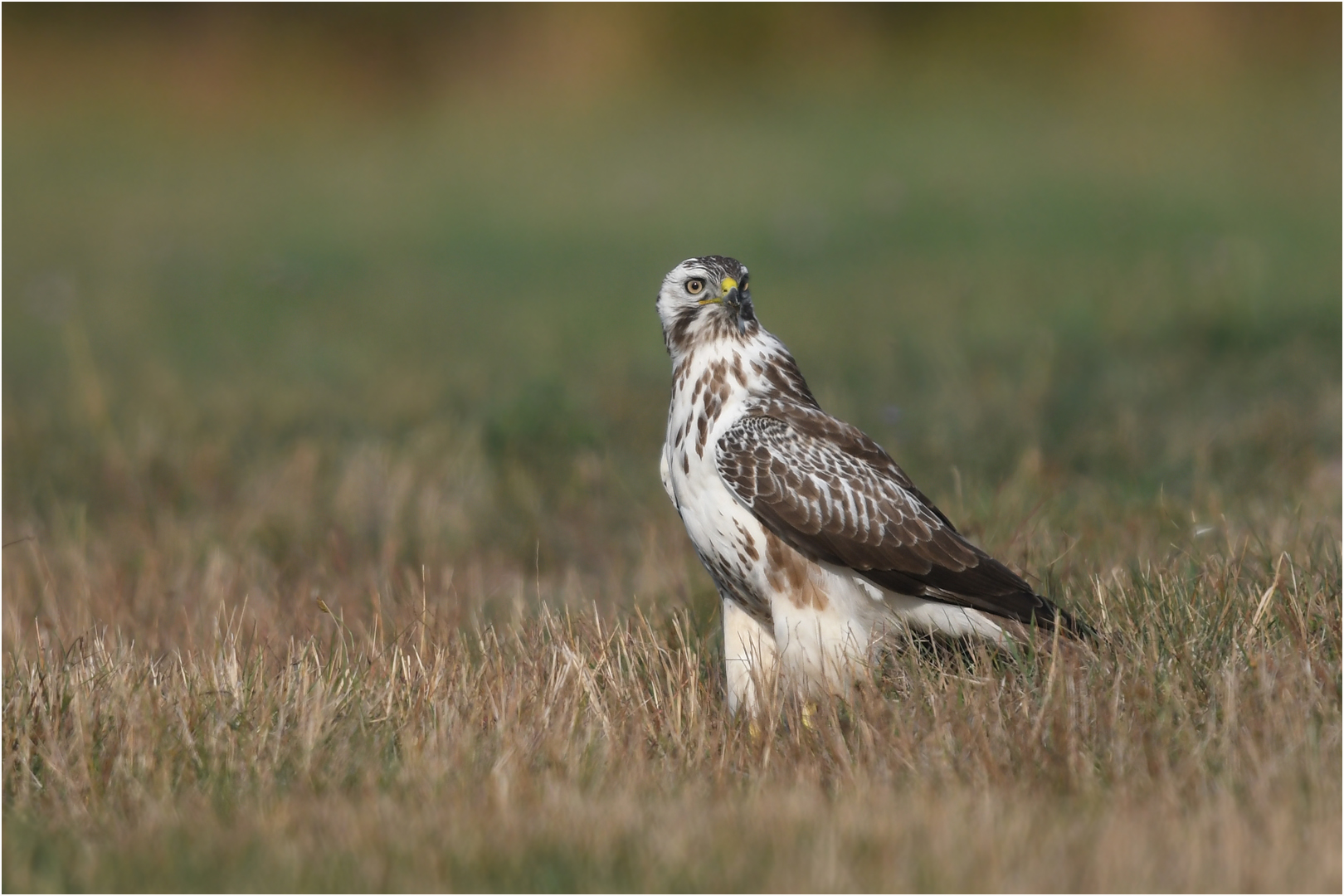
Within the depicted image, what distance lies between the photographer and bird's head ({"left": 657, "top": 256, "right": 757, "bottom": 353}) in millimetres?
5195

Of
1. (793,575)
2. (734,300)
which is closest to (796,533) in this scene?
(793,575)

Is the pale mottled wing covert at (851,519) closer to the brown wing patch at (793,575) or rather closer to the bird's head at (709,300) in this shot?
the brown wing patch at (793,575)

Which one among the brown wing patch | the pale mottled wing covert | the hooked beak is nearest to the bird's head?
the hooked beak

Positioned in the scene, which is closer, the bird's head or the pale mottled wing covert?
the pale mottled wing covert

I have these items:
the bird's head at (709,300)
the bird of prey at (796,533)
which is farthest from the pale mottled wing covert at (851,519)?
the bird's head at (709,300)

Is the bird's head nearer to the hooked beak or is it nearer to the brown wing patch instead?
the hooked beak

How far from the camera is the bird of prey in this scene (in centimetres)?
488

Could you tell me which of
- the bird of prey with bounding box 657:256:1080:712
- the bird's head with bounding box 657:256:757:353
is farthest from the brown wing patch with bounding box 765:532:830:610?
the bird's head with bounding box 657:256:757:353

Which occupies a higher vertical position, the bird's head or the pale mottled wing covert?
the bird's head

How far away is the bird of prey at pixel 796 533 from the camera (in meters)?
4.88

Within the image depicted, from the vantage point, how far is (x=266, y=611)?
6.08 meters

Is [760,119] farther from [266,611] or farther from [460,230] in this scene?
[266,611]

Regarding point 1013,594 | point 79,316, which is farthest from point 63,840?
point 79,316

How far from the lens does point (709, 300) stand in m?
5.21
